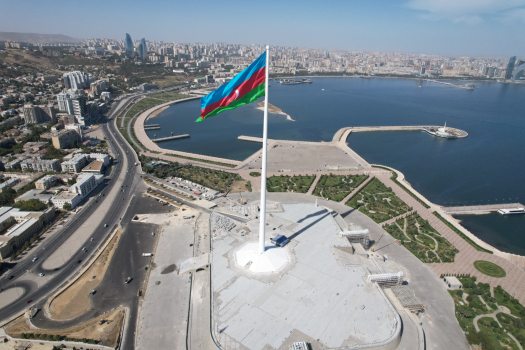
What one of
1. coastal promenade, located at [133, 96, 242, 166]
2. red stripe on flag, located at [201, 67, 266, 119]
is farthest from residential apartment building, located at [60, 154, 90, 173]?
red stripe on flag, located at [201, 67, 266, 119]

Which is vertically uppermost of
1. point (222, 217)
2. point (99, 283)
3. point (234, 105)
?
point (234, 105)

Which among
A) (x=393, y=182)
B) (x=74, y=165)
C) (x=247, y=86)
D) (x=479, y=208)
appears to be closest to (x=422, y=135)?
(x=393, y=182)

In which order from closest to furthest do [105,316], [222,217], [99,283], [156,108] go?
[105,316] → [99,283] → [222,217] → [156,108]

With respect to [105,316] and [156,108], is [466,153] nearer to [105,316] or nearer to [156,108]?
[105,316]

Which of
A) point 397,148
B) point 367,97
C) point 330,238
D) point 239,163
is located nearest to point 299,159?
point 239,163

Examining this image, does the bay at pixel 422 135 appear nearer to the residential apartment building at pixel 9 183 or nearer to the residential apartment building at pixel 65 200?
the residential apartment building at pixel 65 200

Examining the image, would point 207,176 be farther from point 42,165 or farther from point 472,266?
point 472,266
